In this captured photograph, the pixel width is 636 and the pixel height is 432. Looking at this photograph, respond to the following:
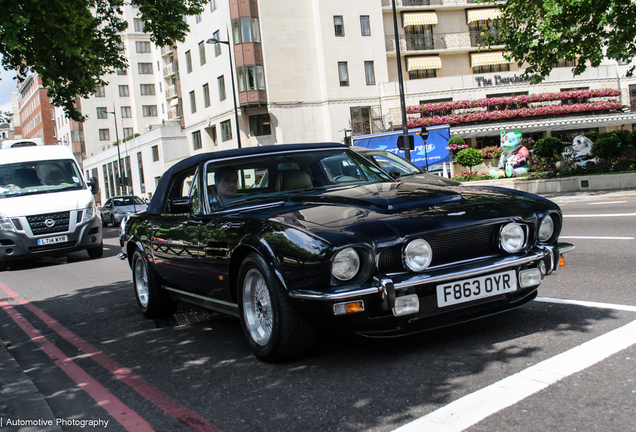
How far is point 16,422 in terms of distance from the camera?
11.5 ft

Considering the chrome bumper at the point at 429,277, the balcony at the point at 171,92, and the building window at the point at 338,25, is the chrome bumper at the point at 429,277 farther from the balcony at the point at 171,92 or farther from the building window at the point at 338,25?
the balcony at the point at 171,92

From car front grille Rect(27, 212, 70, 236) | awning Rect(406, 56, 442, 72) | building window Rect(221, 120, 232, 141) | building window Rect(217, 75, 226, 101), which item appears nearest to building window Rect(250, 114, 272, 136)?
building window Rect(221, 120, 232, 141)

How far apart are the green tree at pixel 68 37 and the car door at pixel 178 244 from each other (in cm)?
484

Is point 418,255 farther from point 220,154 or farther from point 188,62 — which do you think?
point 188,62

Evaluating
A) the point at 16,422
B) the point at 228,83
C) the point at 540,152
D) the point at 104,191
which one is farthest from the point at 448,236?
the point at 104,191

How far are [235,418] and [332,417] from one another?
54 cm

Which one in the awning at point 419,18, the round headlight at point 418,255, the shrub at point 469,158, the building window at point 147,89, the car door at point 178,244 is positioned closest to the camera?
the round headlight at point 418,255

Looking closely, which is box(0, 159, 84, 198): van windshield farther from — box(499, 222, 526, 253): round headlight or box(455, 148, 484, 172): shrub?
box(455, 148, 484, 172): shrub

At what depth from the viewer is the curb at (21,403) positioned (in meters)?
3.43

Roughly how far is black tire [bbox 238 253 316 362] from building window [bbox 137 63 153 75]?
79909 mm

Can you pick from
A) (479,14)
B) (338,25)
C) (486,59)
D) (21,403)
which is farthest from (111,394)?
(479,14)

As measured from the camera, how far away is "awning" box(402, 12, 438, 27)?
45.2 metres

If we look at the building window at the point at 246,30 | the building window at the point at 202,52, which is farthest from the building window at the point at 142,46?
the building window at the point at 246,30

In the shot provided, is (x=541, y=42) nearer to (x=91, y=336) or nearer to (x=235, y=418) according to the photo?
(x=91, y=336)
